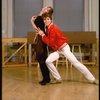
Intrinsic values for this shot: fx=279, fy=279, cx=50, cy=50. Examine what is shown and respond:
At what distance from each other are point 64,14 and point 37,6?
89 cm

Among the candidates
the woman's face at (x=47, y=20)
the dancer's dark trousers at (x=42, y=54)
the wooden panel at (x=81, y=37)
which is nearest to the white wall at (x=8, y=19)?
the wooden panel at (x=81, y=37)

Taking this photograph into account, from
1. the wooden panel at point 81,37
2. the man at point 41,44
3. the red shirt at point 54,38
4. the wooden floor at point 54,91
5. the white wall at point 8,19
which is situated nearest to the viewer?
the wooden floor at point 54,91

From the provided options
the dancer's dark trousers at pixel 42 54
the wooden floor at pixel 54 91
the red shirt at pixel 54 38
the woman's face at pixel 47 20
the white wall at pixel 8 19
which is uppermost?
the white wall at pixel 8 19

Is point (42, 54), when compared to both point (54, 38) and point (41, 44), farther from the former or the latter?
point (54, 38)

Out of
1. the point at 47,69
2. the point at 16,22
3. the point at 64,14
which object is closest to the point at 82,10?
the point at 64,14

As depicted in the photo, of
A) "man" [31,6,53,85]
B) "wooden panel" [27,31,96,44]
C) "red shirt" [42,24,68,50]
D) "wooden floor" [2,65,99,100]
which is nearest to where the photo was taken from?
"wooden floor" [2,65,99,100]

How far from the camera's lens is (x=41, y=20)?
4.54m

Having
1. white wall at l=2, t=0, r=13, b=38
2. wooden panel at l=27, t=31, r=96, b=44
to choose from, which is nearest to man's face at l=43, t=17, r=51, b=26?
wooden panel at l=27, t=31, r=96, b=44

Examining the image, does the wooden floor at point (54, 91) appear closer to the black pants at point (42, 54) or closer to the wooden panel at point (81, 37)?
the black pants at point (42, 54)

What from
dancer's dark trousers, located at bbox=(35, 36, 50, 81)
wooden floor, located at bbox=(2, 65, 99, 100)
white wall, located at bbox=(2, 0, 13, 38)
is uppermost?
white wall, located at bbox=(2, 0, 13, 38)

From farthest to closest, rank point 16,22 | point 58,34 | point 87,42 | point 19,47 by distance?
point 16,22, point 19,47, point 87,42, point 58,34

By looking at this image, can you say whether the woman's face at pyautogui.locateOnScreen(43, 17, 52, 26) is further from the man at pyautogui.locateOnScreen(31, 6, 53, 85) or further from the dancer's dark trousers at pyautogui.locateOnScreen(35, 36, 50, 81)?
the dancer's dark trousers at pyautogui.locateOnScreen(35, 36, 50, 81)

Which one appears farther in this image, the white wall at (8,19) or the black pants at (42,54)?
the white wall at (8,19)

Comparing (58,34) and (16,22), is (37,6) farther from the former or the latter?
(58,34)
